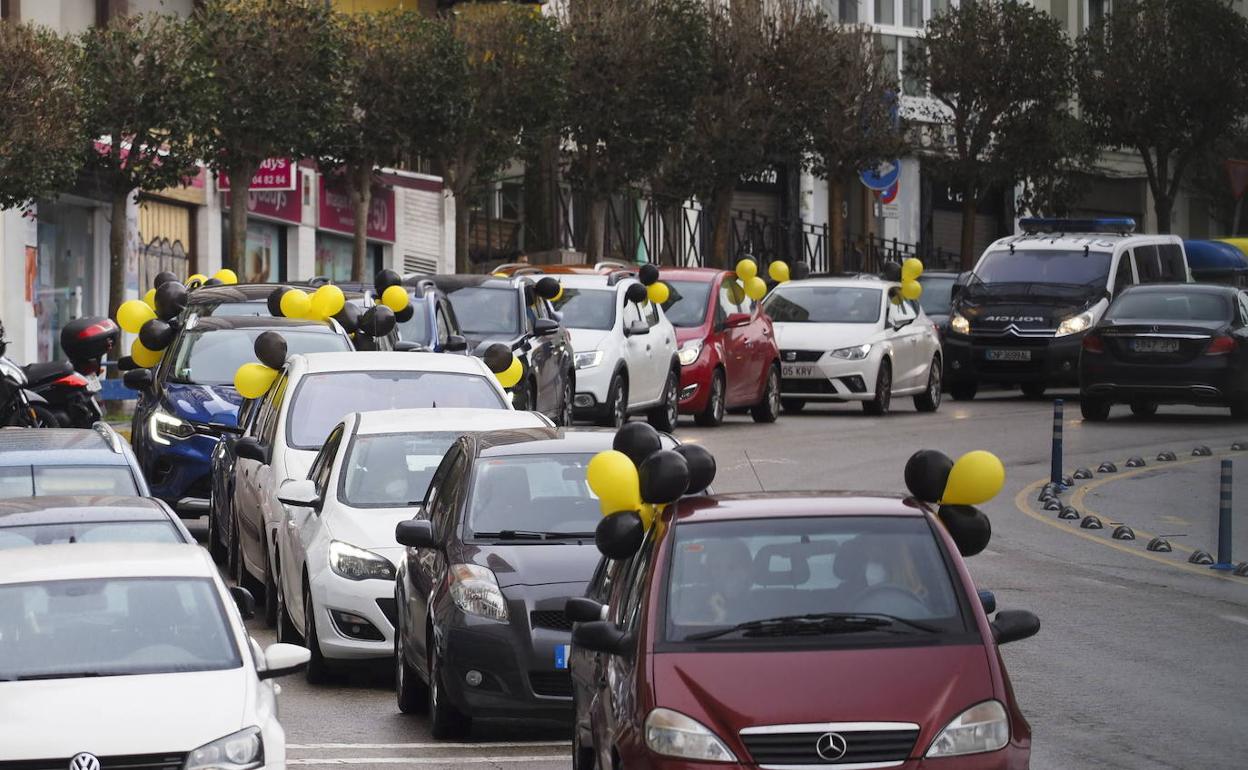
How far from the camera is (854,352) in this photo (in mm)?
29812

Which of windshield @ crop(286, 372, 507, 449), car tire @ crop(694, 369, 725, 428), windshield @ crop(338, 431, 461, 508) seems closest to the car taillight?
car tire @ crop(694, 369, 725, 428)

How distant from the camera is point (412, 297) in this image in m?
24.3

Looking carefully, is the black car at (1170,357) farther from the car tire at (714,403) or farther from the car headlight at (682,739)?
the car headlight at (682,739)

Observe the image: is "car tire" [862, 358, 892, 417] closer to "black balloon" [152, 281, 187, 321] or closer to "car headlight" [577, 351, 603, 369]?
"car headlight" [577, 351, 603, 369]

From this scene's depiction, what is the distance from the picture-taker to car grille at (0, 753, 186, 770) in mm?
7855

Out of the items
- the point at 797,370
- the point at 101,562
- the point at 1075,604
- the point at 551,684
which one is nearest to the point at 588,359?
the point at 797,370

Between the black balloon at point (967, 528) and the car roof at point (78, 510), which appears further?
the car roof at point (78, 510)

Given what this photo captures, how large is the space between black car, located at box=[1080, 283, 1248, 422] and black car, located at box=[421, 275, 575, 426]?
7.10 meters

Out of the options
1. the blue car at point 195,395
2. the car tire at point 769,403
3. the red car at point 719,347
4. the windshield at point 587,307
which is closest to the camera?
the blue car at point 195,395

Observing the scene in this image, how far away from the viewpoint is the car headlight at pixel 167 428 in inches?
723

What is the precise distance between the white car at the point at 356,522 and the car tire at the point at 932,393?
18.3m

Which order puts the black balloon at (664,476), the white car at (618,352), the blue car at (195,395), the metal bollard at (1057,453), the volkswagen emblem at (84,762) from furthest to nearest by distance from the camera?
the white car at (618,352)
the metal bollard at (1057,453)
the blue car at (195,395)
the black balloon at (664,476)
the volkswagen emblem at (84,762)

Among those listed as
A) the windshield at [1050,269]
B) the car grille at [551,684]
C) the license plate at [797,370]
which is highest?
the windshield at [1050,269]

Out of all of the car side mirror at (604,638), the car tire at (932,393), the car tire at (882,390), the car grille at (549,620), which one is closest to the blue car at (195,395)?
the car grille at (549,620)
